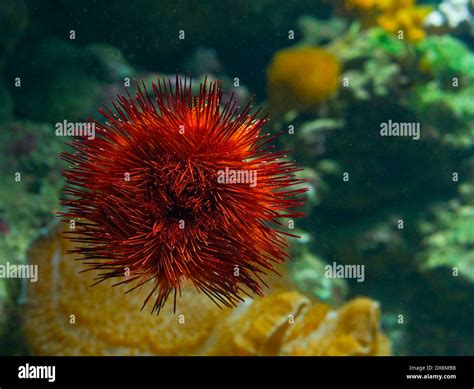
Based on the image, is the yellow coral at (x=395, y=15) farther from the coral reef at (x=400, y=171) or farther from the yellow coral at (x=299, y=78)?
the yellow coral at (x=299, y=78)

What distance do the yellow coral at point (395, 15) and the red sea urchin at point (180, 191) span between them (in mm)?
2621

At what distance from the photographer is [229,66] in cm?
354

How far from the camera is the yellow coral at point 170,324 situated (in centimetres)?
240

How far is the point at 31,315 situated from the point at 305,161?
215 centimetres

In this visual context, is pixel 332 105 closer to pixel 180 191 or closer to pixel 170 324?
pixel 170 324

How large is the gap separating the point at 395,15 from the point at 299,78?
46.2 inches

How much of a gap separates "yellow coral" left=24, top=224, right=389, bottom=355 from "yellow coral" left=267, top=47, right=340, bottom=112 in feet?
4.84

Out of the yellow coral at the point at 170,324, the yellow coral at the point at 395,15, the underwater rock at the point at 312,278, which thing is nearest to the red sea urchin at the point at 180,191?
the yellow coral at the point at 170,324

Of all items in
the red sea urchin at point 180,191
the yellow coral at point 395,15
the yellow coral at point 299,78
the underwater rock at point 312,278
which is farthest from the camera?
the yellow coral at point 395,15

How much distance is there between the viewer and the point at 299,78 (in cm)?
338

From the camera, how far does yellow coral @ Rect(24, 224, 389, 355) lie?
7.88 feet

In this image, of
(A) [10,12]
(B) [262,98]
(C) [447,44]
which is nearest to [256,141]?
(B) [262,98]

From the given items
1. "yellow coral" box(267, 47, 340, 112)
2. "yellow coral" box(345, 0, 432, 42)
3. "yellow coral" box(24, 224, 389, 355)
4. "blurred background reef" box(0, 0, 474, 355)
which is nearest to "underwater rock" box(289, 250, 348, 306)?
"blurred background reef" box(0, 0, 474, 355)

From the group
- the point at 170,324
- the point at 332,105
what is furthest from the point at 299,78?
the point at 170,324
